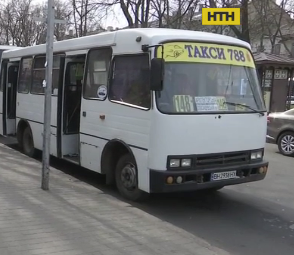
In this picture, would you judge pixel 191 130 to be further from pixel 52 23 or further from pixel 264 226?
pixel 52 23

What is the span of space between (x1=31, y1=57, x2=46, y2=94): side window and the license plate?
15.8 ft

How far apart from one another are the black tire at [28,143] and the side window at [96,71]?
10.0 feet

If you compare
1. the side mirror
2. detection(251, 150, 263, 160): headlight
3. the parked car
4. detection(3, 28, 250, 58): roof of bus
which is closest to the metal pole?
detection(3, 28, 250, 58): roof of bus

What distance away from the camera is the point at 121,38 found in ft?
21.3

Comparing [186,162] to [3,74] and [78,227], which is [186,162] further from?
[3,74]

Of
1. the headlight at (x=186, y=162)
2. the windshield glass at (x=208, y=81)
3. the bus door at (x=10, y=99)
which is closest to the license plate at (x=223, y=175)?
the headlight at (x=186, y=162)

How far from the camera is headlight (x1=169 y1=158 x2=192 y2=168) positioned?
18.6 feet


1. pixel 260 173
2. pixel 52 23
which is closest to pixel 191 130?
pixel 260 173

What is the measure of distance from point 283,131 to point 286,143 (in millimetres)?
375

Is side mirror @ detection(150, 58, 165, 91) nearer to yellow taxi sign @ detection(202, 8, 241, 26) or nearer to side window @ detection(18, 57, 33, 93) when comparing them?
side window @ detection(18, 57, 33, 93)

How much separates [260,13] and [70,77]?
21.8 m

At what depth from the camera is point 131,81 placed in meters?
6.26

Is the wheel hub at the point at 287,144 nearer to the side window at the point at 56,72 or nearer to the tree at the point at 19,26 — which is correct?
the side window at the point at 56,72

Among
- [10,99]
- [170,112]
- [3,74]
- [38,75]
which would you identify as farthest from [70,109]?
[3,74]
